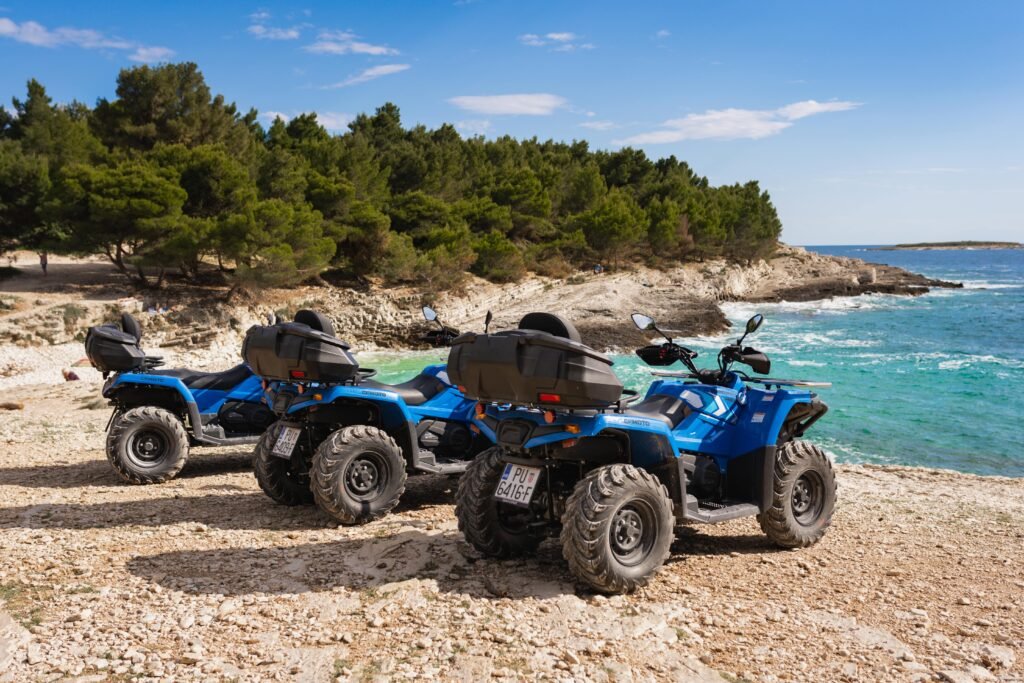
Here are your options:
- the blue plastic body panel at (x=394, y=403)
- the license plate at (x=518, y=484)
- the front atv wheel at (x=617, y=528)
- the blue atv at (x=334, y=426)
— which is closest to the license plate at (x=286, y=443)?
the blue atv at (x=334, y=426)

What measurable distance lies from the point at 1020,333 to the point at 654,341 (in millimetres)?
17634

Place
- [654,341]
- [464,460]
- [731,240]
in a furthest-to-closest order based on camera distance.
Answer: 1. [731,240]
2. [654,341]
3. [464,460]

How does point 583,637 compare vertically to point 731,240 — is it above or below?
below

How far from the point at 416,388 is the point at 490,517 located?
2432mm

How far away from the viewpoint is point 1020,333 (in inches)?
1374

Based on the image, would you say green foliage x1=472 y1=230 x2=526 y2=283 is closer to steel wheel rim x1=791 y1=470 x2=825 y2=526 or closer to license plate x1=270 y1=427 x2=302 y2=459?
license plate x1=270 y1=427 x2=302 y2=459

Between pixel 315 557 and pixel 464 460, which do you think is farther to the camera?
pixel 464 460

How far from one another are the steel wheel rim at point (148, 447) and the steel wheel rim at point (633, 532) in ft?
17.0

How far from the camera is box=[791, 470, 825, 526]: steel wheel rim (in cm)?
571

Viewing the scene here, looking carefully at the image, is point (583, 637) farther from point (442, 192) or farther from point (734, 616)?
point (442, 192)

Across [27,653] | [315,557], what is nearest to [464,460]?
[315,557]

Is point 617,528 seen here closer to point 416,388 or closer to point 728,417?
point 728,417

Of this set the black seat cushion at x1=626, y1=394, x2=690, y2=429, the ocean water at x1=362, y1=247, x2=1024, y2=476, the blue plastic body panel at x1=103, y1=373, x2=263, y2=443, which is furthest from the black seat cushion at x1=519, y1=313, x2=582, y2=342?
the ocean water at x1=362, y1=247, x2=1024, y2=476

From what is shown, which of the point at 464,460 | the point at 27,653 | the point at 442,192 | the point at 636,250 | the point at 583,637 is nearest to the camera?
the point at 27,653
